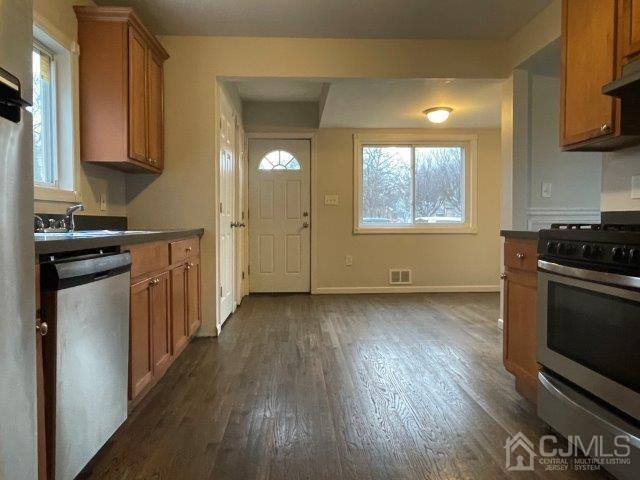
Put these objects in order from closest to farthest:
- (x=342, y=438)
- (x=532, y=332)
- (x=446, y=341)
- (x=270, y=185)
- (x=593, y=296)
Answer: (x=593, y=296)
(x=342, y=438)
(x=532, y=332)
(x=446, y=341)
(x=270, y=185)

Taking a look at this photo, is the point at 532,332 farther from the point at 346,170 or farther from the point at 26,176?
the point at 346,170

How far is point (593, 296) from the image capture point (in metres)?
1.48

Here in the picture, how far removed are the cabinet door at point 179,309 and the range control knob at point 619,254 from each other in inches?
85.7

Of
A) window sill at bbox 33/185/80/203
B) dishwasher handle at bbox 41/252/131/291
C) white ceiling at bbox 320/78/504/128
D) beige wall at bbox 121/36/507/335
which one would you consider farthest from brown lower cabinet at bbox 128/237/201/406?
white ceiling at bbox 320/78/504/128

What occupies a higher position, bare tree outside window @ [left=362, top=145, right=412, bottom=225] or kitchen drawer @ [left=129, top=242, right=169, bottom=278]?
bare tree outside window @ [left=362, top=145, right=412, bottom=225]

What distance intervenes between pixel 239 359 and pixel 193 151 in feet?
5.36

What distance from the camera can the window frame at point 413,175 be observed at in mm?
5332

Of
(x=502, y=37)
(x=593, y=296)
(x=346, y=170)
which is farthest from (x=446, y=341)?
(x=346, y=170)

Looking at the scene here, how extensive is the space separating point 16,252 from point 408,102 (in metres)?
3.82

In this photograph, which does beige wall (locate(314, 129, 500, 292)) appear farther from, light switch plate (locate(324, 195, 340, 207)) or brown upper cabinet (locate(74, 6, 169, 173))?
brown upper cabinet (locate(74, 6, 169, 173))

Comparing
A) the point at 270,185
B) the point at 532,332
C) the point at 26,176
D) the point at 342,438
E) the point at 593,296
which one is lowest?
the point at 342,438

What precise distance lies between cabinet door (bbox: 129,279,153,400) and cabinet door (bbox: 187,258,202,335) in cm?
81

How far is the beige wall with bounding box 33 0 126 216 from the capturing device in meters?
2.25

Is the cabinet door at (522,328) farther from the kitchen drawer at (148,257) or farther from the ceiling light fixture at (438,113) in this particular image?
the ceiling light fixture at (438,113)
